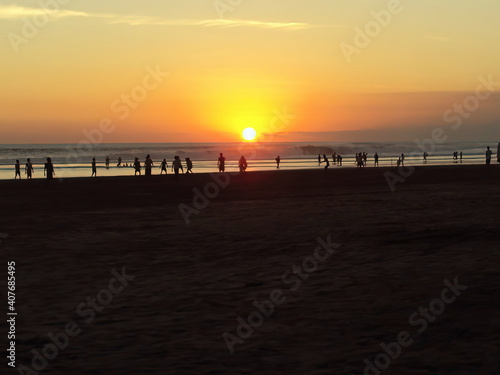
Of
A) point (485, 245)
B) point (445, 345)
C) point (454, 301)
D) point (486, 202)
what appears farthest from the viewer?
point (486, 202)

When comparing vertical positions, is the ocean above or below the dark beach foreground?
above

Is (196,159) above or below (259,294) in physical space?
above

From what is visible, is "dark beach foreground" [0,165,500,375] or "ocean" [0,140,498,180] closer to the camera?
"dark beach foreground" [0,165,500,375]

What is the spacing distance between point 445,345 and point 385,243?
7.76 metres

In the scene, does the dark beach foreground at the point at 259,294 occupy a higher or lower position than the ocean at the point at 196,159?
lower

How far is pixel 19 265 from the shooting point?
→ 12.9 meters

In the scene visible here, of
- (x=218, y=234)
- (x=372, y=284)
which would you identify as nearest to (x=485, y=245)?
(x=372, y=284)

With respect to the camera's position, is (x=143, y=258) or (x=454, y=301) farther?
(x=143, y=258)

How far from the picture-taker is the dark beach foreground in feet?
22.7

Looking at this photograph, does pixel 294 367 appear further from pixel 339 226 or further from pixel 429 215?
pixel 429 215

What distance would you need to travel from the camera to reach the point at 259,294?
9.97 metres

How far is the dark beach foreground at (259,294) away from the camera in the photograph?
6918 millimetres

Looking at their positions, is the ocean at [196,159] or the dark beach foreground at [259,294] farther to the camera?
the ocean at [196,159]

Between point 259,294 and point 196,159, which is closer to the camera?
point 259,294
